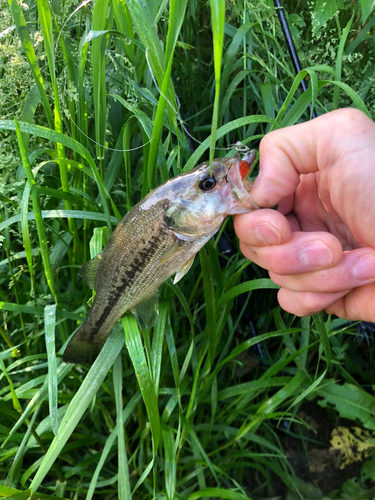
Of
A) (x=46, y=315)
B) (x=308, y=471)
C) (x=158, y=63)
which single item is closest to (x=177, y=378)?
(x=46, y=315)

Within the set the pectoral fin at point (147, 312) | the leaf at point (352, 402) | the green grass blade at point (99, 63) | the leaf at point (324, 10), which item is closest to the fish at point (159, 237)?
the pectoral fin at point (147, 312)

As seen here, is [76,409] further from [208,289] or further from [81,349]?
[208,289]

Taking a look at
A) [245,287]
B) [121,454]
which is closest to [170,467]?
[121,454]

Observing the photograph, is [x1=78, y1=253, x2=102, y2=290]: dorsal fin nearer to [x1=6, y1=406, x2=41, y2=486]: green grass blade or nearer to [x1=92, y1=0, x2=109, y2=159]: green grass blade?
[x1=92, y1=0, x2=109, y2=159]: green grass blade

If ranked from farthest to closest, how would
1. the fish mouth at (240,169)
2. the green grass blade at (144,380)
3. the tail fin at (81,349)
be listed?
1. the tail fin at (81,349)
2. the green grass blade at (144,380)
3. the fish mouth at (240,169)

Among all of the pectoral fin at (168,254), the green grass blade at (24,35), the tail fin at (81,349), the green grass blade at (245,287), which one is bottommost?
the tail fin at (81,349)

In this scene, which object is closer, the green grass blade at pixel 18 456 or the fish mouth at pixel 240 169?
the fish mouth at pixel 240 169

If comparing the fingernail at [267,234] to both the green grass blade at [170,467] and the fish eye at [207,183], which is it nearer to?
the fish eye at [207,183]
